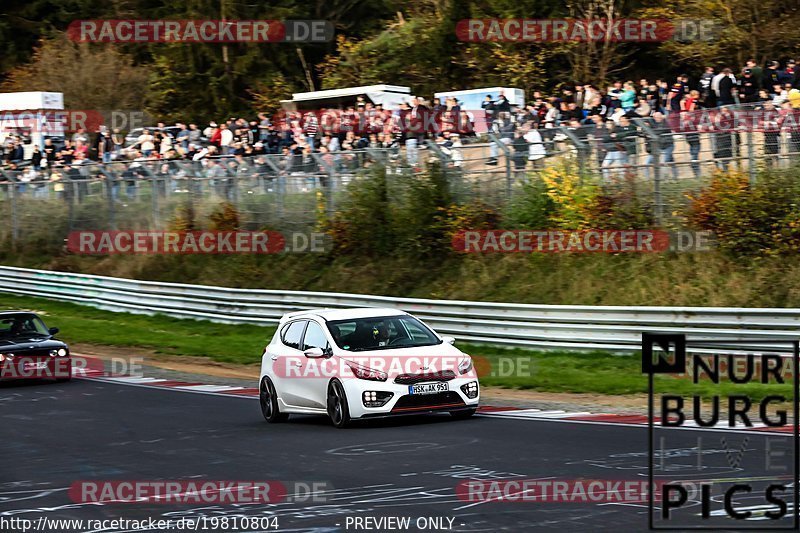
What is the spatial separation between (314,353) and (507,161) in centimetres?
1232

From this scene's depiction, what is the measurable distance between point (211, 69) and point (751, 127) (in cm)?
4613

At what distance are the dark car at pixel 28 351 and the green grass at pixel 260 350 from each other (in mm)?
3890

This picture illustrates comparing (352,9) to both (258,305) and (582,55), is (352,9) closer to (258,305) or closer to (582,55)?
(582,55)

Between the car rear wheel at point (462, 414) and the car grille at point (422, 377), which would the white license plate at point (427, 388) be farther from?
the car rear wheel at point (462, 414)

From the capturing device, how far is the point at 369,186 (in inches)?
1174

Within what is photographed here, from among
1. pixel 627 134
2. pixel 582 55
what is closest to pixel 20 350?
pixel 627 134

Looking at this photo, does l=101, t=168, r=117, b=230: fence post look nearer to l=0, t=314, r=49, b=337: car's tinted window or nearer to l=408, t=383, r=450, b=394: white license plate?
l=0, t=314, r=49, b=337: car's tinted window

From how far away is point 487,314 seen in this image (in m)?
23.6

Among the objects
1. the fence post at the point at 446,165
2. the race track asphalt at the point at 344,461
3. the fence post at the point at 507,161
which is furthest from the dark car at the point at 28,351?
the fence post at the point at 507,161

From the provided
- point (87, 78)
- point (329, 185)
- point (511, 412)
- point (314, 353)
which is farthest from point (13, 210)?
point (511, 412)

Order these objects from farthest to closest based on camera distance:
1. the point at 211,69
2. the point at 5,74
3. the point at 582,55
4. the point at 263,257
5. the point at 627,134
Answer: the point at 5,74, the point at 211,69, the point at 582,55, the point at 263,257, the point at 627,134

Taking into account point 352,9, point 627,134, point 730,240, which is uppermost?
point 352,9

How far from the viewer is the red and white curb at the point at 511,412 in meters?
14.4

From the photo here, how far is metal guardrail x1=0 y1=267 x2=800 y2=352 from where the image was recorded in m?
19.8
